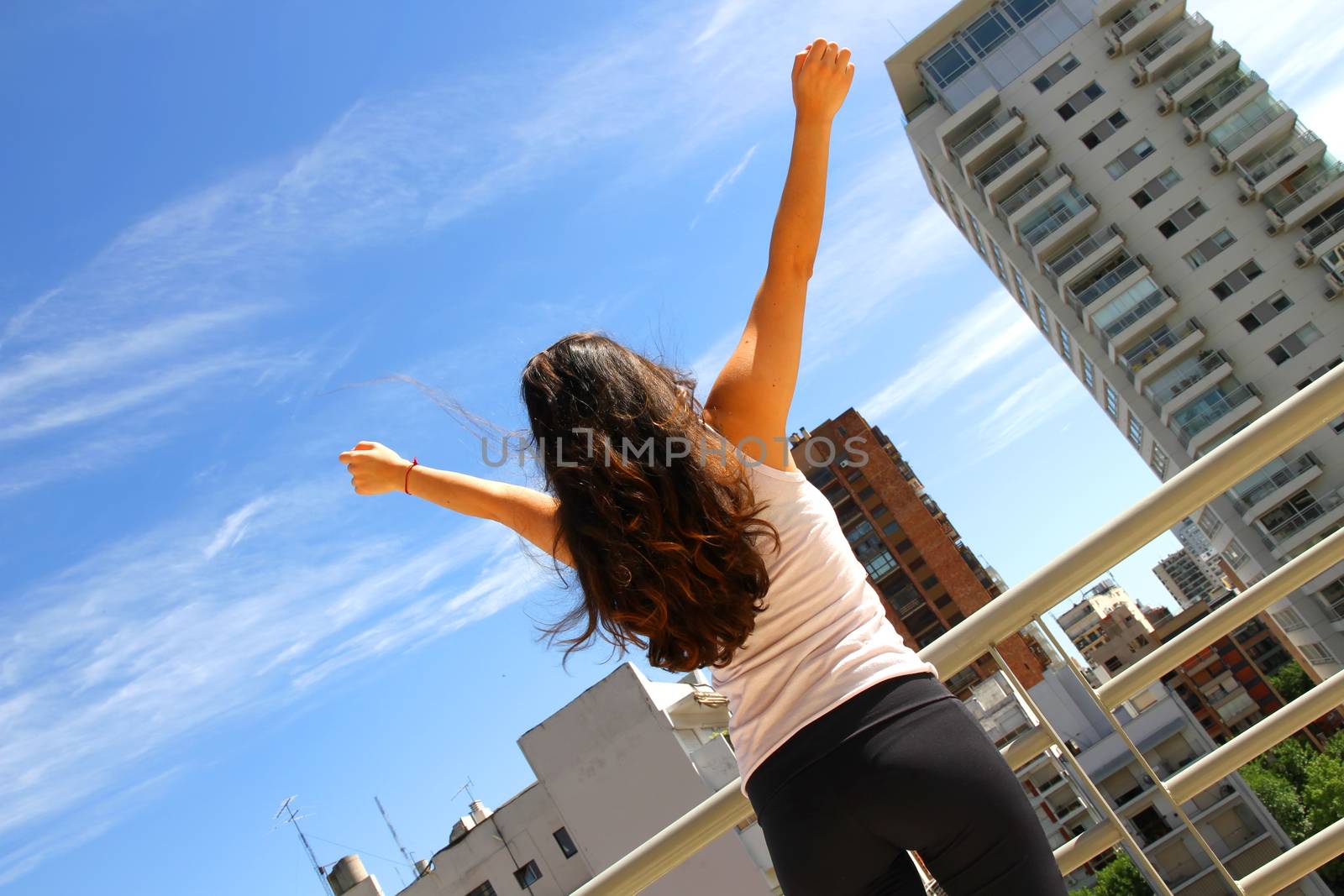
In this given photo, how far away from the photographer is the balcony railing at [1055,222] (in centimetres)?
3806

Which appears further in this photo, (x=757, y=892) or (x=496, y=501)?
(x=757, y=892)

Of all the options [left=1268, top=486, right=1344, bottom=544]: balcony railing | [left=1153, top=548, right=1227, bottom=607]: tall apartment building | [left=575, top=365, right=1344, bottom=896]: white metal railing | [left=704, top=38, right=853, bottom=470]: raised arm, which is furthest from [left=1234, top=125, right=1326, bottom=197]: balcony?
[left=1153, top=548, right=1227, bottom=607]: tall apartment building

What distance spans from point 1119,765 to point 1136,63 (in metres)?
42.2

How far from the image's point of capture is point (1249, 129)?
1401 inches

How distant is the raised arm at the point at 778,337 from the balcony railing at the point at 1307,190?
40.3m

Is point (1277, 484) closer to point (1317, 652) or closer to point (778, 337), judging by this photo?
point (1317, 652)

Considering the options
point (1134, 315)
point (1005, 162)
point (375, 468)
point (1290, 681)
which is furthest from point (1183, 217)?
point (1290, 681)

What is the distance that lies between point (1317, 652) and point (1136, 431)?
10.9m

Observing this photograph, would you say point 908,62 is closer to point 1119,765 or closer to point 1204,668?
point 1119,765

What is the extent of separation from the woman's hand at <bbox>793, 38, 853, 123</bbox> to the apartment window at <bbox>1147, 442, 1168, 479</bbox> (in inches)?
1556

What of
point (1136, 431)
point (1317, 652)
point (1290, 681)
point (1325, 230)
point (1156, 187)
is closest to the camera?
point (1317, 652)

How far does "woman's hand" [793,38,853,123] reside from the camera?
1.80 metres

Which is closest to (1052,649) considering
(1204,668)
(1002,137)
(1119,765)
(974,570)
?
(1119,765)

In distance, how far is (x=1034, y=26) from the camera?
1555 inches
